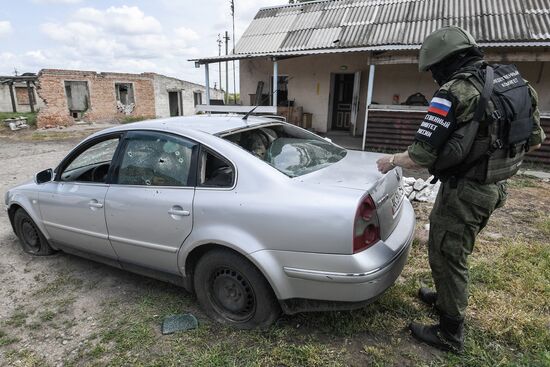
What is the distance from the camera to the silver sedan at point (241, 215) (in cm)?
193

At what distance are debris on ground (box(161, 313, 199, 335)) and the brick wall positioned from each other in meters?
18.3

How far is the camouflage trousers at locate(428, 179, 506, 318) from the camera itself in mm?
1828

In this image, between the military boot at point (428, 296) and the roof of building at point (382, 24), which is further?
the roof of building at point (382, 24)

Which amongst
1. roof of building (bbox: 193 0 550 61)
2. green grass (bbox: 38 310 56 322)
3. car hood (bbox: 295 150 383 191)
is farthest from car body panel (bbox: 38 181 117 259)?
roof of building (bbox: 193 0 550 61)

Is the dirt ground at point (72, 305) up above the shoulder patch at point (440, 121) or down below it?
below

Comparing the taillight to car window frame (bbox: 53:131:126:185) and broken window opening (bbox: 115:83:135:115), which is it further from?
broken window opening (bbox: 115:83:135:115)


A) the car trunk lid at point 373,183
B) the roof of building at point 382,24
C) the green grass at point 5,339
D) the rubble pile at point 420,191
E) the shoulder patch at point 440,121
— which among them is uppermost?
the roof of building at point 382,24

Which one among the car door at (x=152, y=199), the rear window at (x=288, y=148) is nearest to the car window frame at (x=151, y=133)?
the car door at (x=152, y=199)

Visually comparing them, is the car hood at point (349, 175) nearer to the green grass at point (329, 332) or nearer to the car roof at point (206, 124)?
the car roof at point (206, 124)

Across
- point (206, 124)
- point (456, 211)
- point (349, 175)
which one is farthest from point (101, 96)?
Answer: point (456, 211)

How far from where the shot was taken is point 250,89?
1252 centimetres

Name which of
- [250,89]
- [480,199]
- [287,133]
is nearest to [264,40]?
[250,89]

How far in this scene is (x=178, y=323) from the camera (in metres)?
2.41

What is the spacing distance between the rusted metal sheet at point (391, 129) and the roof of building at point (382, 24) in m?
1.56
